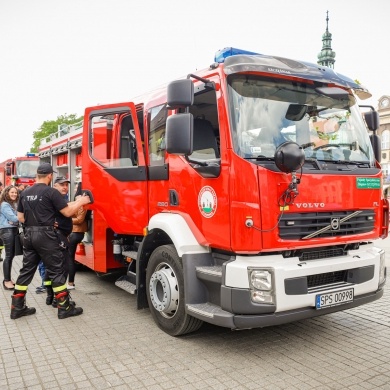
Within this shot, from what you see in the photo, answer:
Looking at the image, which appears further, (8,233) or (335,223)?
(8,233)

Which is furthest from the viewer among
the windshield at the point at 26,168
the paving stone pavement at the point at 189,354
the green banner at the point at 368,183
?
the windshield at the point at 26,168

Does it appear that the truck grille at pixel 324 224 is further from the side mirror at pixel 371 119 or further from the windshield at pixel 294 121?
the side mirror at pixel 371 119

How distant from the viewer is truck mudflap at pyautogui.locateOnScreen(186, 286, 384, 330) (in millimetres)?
3621

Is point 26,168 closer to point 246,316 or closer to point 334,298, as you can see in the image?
point 246,316

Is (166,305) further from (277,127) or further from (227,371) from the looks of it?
(277,127)

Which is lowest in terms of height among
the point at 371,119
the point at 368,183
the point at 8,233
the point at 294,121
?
the point at 8,233

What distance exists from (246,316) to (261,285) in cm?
30

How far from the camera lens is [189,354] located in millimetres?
4043

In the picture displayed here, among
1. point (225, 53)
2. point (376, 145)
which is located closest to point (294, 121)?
point (225, 53)

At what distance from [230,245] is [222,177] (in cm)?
62

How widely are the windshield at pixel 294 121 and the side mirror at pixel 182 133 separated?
402 millimetres

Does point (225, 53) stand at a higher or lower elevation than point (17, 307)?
higher

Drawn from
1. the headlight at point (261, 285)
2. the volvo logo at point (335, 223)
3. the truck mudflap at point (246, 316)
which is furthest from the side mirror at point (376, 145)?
the headlight at point (261, 285)

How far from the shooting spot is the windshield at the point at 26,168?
1902cm
